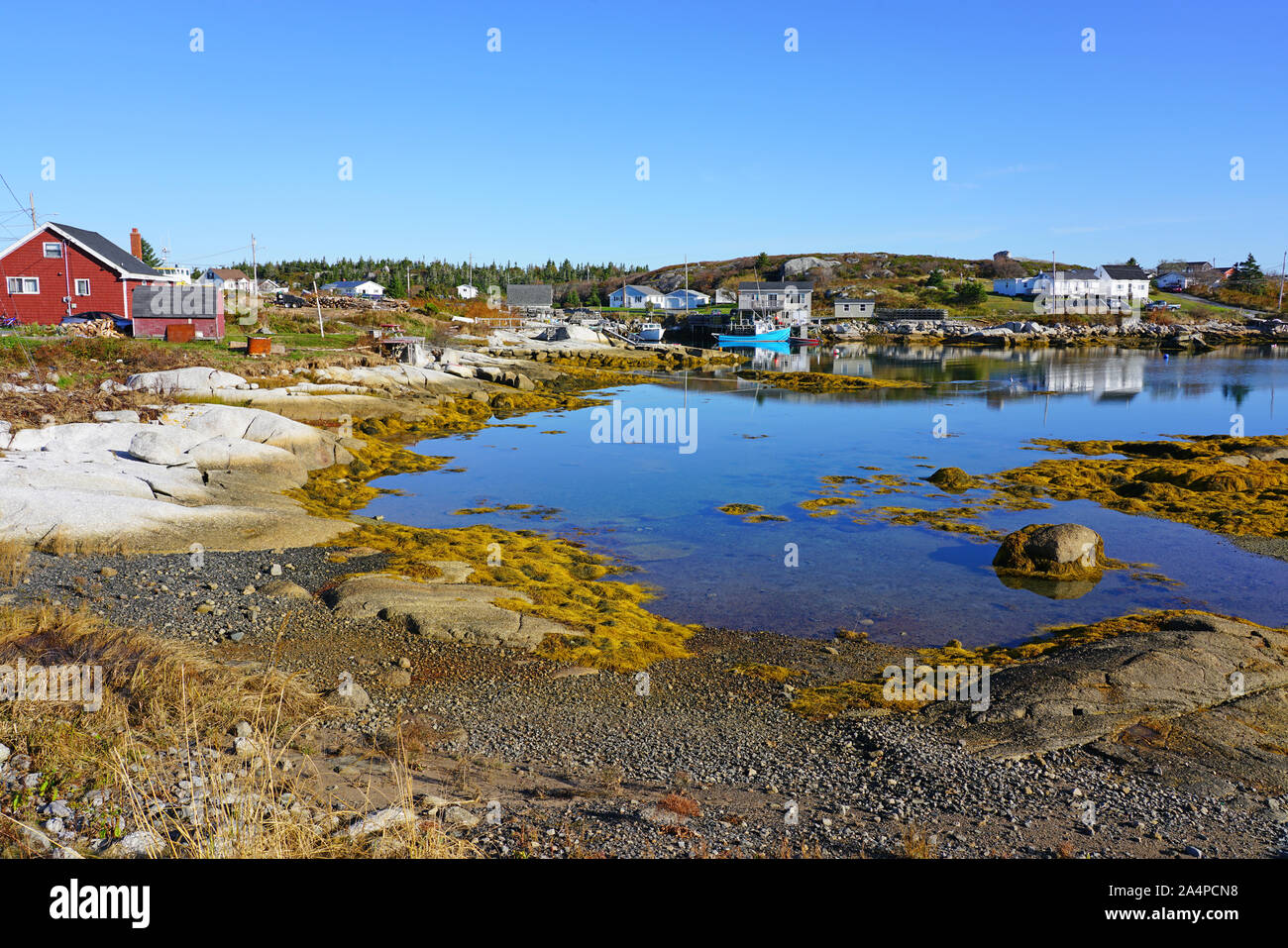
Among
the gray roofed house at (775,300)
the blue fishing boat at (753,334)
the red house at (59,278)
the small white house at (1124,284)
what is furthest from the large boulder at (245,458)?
the small white house at (1124,284)

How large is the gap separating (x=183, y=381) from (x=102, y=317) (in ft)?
85.3

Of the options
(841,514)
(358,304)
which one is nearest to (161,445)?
(841,514)

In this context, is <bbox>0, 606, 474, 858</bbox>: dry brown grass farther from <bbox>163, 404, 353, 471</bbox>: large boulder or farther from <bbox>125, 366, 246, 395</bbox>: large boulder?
<bbox>125, 366, 246, 395</bbox>: large boulder

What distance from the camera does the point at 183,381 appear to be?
32.4 meters

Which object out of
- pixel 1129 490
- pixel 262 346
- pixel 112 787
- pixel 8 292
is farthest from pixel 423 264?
pixel 112 787

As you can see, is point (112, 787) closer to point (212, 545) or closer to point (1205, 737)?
point (212, 545)

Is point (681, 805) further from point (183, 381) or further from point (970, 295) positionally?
point (970, 295)

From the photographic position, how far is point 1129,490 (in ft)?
90.3

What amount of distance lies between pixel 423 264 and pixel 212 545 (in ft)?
517

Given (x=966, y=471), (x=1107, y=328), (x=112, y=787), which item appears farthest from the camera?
(x=1107, y=328)

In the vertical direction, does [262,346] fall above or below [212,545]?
above

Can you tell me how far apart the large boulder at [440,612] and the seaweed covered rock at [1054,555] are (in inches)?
446

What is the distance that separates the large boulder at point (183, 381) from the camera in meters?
31.5

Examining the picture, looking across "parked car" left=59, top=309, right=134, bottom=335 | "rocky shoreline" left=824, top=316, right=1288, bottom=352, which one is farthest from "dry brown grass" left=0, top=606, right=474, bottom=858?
"rocky shoreline" left=824, top=316, right=1288, bottom=352
